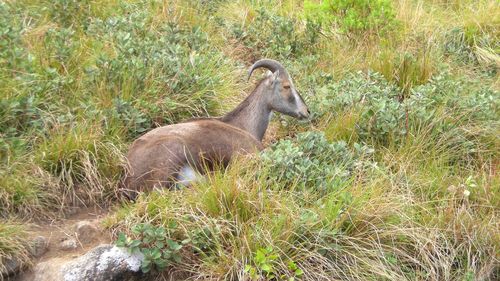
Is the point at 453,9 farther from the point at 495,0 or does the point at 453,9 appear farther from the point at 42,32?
the point at 42,32

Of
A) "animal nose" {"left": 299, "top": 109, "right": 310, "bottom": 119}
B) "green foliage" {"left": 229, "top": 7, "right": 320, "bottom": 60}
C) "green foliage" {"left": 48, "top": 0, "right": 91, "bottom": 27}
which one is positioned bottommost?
"animal nose" {"left": 299, "top": 109, "right": 310, "bottom": 119}

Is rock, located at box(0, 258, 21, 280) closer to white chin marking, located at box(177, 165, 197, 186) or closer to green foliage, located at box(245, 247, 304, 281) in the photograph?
white chin marking, located at box(177, 165, 197, 186)

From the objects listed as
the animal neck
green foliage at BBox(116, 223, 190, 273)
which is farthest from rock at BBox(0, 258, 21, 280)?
the animal neck

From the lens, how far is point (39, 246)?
20.2 ft

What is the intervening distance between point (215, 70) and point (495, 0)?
14.8ft

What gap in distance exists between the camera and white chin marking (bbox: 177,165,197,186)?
22.7 feet

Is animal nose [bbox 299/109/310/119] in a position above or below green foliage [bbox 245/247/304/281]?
below

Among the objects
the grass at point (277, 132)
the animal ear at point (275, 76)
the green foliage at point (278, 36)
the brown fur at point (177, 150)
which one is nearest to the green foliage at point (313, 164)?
the grass at point (277, 132)

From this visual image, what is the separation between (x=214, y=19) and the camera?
10.7 meters

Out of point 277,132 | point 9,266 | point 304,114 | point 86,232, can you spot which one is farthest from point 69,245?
point 277,132

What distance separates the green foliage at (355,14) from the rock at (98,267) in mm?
5474

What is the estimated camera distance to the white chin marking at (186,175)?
692cm

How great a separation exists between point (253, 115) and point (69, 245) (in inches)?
118

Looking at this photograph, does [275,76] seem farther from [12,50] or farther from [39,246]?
[39,246]
